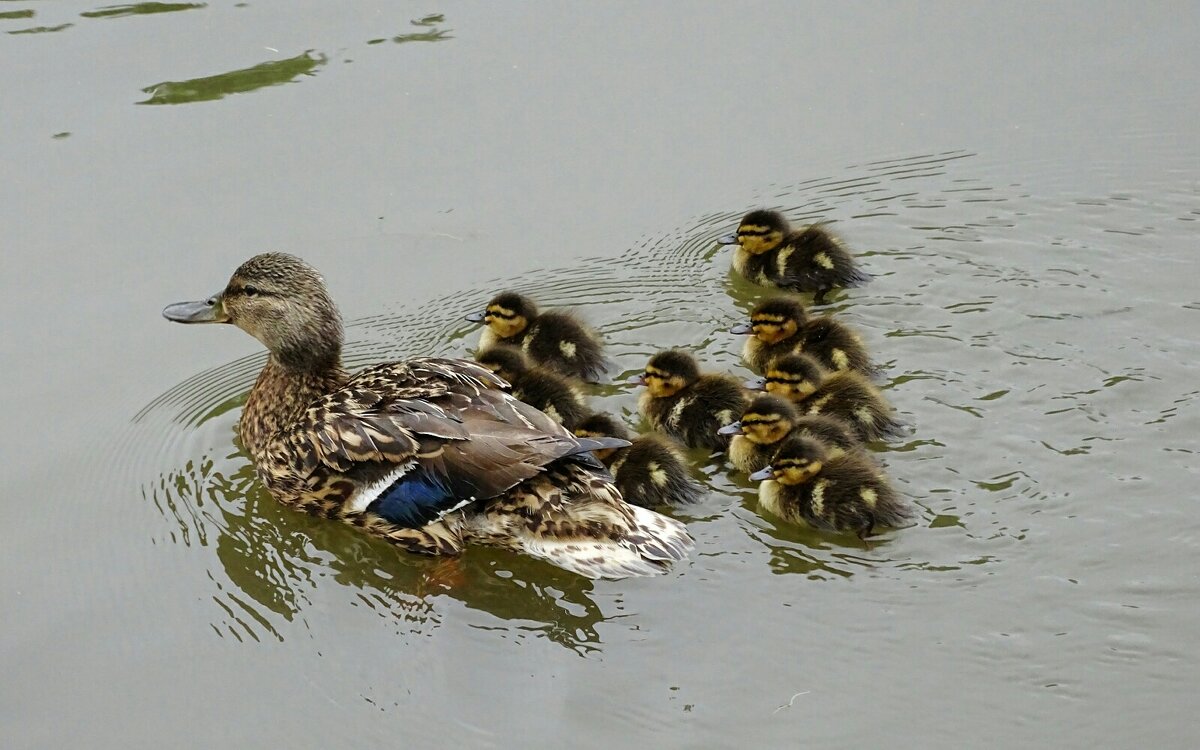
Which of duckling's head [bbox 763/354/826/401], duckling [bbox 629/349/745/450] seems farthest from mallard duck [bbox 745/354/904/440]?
duckling [bbox 629/349/745/450]

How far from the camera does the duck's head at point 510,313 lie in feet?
15.1

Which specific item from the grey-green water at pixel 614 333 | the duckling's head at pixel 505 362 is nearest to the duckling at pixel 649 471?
the grey-green water at pixel 614 333

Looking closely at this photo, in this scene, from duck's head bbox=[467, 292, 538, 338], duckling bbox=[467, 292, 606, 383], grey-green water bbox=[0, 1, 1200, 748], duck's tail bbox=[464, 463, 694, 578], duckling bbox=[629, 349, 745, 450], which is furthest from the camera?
duck's head bbox=[467, 292, 538, 338]

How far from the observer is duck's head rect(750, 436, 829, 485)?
3770 millimetres

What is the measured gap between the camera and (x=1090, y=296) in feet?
14.8

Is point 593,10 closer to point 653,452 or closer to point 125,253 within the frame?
point 125,253

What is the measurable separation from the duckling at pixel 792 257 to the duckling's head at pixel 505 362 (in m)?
0.92

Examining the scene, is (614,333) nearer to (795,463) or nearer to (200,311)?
(795,463)

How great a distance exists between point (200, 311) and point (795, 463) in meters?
1.69

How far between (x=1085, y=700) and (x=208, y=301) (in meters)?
2.52

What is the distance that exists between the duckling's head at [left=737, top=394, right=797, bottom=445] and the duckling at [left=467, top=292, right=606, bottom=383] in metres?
0.64

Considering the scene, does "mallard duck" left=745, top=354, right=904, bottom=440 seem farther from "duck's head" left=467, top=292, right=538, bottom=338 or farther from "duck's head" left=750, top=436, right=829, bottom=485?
"duck's head" left=467, top=292, right=538, bottom=338

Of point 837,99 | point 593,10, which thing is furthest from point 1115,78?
point 593,10

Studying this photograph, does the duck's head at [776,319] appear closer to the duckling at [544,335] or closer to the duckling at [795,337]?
the duckling at [795,337]
